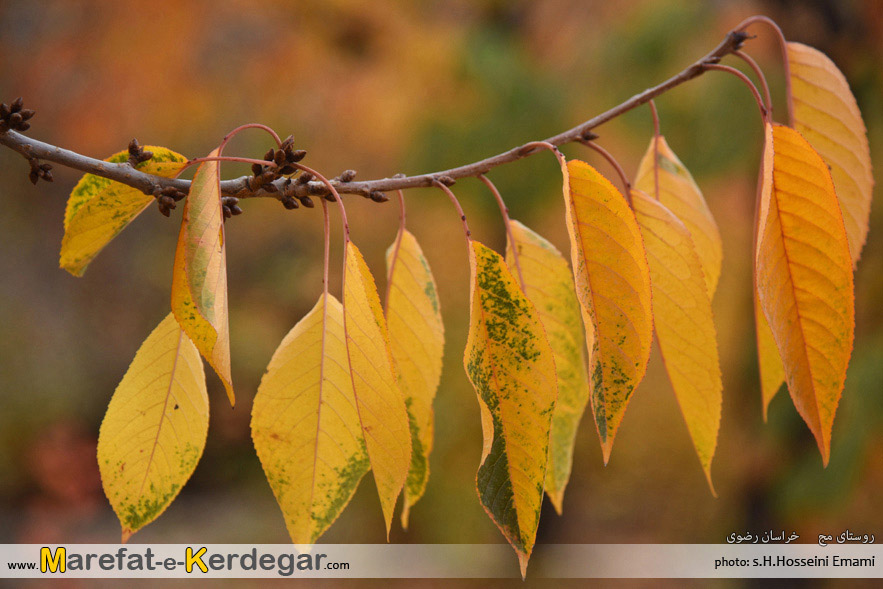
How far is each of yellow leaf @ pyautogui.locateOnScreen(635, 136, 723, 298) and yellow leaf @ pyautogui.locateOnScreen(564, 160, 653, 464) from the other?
15cm

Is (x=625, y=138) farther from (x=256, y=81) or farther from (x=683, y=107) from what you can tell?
(x=256, y=81)

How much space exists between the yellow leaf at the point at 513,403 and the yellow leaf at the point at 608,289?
0.03 m

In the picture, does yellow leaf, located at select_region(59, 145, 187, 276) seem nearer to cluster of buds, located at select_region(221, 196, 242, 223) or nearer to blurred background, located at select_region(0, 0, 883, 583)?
cluster of buds, located at select_region(221, 196, 242, 223)

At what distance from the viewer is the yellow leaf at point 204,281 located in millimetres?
221

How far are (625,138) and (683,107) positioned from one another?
0.55ft

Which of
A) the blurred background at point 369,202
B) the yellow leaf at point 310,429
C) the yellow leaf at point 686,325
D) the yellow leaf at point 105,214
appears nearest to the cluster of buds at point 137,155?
the yellow leaf at point 105,214

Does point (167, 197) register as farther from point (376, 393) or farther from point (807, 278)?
point (807, 278)

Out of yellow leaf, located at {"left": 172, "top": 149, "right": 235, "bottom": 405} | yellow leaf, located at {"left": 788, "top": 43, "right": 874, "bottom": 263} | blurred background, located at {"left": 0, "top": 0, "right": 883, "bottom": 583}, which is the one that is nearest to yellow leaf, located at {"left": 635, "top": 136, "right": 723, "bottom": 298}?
yellow leaf, located at {"left": 788, "top": 43, "right": 874, "bottom": 263}

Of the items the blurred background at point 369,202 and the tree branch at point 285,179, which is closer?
the tree branch at point 285,179

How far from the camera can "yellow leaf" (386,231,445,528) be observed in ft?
1.16

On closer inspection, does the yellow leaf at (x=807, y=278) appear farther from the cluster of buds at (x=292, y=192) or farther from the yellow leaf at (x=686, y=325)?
the cluster of buds at (x=292, y=192)

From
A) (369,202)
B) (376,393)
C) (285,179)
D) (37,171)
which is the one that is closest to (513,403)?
(376,393)

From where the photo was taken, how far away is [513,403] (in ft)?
Answer: 0.87

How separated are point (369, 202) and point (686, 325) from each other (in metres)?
1.46
